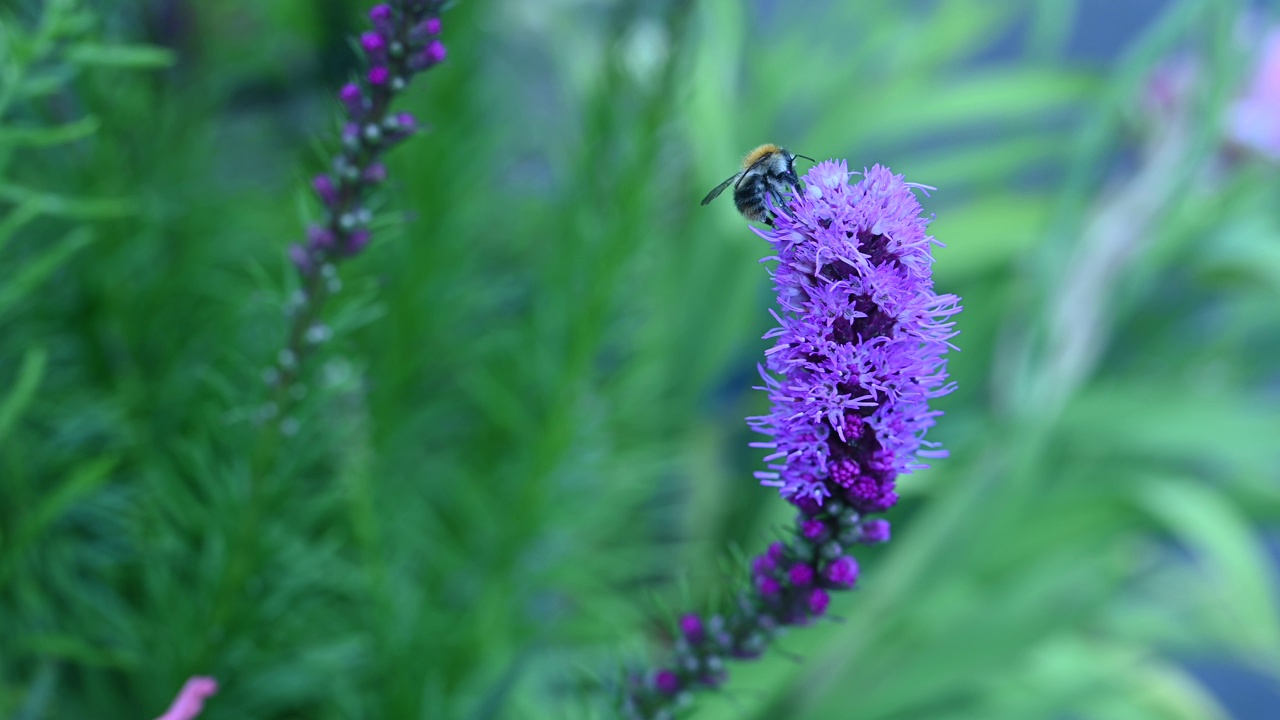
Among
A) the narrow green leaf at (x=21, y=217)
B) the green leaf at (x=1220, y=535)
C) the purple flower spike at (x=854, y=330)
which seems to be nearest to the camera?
the purple flower spike at (x=854, y=330)

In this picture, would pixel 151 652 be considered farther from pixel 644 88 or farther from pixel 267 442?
pixel 644 88

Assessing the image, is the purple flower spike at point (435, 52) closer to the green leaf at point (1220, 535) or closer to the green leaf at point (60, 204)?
the green leaf at point (60, 204)

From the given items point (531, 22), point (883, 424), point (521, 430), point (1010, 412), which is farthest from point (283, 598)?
point (531, 22)

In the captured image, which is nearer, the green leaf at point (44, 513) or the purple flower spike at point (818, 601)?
the purple flower spike at point (818, 601)

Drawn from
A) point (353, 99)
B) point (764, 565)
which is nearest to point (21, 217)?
point (353, 99)

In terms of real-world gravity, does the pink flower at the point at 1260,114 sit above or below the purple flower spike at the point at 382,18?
above

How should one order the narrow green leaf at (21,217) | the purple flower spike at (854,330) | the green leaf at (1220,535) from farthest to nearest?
1. the green leaf at (1220,535)
2. the narrow green leaf at (21,217)
3. the purple flower spike at (854,330)

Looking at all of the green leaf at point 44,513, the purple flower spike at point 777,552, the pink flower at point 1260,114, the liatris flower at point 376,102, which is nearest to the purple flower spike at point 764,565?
the purple flower spike at point 777,552

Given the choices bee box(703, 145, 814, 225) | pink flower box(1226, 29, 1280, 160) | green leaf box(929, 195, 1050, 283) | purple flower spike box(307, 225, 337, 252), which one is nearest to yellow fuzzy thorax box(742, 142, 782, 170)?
bee box(703, 145, 814, 225)
